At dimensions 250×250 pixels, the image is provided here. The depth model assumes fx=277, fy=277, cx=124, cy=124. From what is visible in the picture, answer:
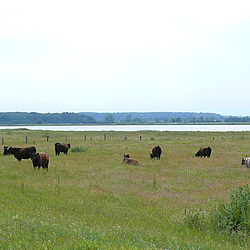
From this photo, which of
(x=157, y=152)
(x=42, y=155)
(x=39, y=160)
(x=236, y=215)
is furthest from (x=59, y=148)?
(x=236, y=215)

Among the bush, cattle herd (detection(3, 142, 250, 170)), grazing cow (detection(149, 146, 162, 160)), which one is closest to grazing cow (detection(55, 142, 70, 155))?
cattle herd (detection(3, 142, 250, 170))

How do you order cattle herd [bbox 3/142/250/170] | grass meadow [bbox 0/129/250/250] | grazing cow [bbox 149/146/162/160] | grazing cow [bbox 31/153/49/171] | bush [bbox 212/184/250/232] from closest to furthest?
grass meadow [bbox 0/129/250/250] → bush [bbox 212/184/250/232] → grazing cow [bbox 31/153/49/171] → cattle herd [bbox 3/142/250/170] → grazing cow [bbox 149/146/162/160]

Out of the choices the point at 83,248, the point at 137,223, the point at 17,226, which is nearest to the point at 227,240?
the point at 137,223

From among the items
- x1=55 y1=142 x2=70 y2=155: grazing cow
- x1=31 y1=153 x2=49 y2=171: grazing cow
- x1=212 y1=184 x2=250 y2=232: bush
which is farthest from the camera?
x1=55 y1=142 x2=70 y2=155: grazing cow

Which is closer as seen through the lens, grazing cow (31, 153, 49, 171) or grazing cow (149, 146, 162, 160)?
grazing cow (31, 153, 49, 171)

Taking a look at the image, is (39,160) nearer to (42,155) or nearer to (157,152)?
(42,155)

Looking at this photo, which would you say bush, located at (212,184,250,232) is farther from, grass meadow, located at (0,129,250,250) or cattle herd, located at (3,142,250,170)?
cattle herd, located at (3,142,250,170)

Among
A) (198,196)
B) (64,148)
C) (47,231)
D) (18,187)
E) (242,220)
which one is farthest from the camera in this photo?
(64,148)

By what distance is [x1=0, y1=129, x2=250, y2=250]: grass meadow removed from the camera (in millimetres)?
5551

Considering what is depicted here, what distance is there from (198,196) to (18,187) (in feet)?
24.8

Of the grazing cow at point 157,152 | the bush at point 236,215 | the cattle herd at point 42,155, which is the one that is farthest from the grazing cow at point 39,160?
the bush at point 236,215

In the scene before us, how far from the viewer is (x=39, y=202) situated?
961 cm

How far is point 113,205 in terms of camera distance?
9391 millimetres

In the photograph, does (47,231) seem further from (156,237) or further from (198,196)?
(198,196)
